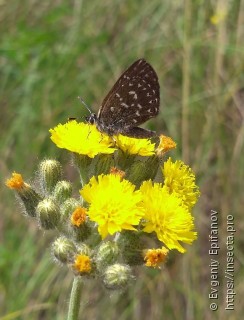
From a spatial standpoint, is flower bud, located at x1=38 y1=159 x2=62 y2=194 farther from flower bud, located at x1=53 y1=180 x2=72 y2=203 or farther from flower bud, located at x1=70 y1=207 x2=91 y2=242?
flower bud, located at x1=70 y1=207 x2=91 y2=242

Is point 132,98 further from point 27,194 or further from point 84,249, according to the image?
point 84,249

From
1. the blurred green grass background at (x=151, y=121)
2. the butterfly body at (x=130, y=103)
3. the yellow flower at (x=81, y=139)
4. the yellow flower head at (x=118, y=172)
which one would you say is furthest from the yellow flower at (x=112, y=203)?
the blurred green grass background at (x=151, y=121)

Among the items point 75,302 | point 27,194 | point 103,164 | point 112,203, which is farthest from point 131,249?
point 27,194

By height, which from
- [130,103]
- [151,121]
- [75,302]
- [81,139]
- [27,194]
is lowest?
[75,302]

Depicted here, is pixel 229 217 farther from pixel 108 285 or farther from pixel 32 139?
pixel 108 285

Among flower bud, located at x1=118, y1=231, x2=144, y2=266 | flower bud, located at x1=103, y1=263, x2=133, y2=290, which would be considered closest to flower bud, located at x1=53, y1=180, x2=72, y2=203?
flower bud, located at x1=118, y1=231, x2=144, y2=266

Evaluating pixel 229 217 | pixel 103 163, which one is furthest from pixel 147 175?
pixel 229 217
